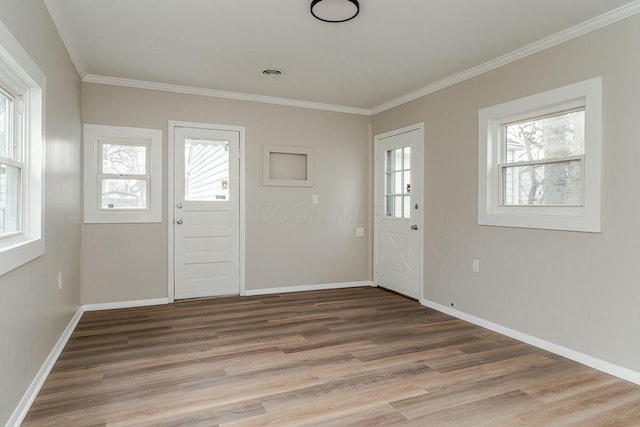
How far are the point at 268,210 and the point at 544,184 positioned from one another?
311cm

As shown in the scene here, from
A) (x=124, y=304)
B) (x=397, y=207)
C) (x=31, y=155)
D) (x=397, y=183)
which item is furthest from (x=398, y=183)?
(x=31, y=155)

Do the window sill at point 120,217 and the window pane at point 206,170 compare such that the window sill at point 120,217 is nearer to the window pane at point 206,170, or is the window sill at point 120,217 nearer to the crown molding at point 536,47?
the window pane at point 206,170

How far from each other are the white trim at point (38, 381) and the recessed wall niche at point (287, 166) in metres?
2.69

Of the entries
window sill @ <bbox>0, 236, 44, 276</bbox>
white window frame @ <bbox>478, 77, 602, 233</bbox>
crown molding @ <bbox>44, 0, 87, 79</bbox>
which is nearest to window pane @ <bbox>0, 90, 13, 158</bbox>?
window sill @ <bbox>0, 236, 44, 276</bbox>

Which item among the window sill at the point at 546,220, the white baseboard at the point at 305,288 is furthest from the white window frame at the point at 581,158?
the white baseboard at the point at 305,288

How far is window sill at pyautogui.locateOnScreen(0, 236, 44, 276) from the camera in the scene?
1.84 meters

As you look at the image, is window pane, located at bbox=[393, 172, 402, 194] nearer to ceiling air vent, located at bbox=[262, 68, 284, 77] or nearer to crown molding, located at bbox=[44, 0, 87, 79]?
ceiling air vent, located at bbox=[262, 68, 284, 77]

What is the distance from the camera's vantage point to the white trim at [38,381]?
2035mm

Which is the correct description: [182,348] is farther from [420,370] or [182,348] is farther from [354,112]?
[354,112]

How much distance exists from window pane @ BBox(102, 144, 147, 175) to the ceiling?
2.36 ft

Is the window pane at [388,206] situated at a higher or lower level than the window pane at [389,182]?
lower

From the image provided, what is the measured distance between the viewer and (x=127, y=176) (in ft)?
14.5

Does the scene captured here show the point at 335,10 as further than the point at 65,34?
No

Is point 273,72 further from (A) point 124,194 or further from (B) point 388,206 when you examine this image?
(B) point 388,206
